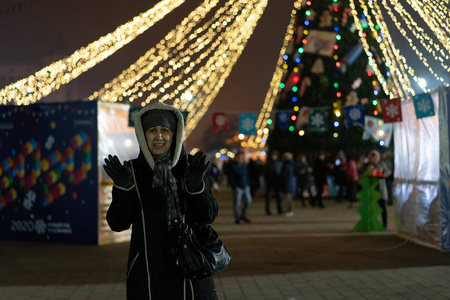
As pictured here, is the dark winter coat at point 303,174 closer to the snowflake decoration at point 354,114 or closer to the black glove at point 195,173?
the snowflake decoration at point 354,114

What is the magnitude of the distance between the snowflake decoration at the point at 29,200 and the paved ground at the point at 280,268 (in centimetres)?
76

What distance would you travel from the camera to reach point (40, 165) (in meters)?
12.4

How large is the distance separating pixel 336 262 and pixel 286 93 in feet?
50.0

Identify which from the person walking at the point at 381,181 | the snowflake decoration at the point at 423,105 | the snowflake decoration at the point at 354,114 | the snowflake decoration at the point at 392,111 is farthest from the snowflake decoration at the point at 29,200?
the snowflake decoration at the point at 354,114

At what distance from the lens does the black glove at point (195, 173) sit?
353 centimetres

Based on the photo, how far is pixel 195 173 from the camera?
3545mm

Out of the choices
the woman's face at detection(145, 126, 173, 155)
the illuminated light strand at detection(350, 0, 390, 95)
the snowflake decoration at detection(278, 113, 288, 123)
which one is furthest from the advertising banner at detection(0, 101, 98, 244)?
the illuminated light strand at detection(350, 0, 390, 95)

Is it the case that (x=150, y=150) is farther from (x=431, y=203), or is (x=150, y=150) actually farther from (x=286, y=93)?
(x=286, y=93)

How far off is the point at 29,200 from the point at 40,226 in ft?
1.85

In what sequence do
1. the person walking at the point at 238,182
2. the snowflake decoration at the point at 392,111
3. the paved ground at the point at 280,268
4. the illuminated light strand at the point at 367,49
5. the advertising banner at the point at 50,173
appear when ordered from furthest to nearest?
the illuminated light strand at the point at 367,49 → the person walking at the point at 238,182 → the snowflake decoration at the point at 392,111 → the advertising banner at the point at 50,173 → the paved ground at the point at 280,268

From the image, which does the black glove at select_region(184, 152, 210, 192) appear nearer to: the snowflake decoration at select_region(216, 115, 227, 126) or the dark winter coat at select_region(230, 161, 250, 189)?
the dark winter coat at select_region(230, 161, 250, 189)

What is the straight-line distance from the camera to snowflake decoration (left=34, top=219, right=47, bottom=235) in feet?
40.4

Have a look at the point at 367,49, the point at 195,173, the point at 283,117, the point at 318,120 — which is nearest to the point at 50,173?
the point at 195,173

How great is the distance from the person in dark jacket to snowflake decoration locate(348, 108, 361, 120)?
14936mm
